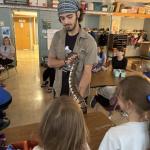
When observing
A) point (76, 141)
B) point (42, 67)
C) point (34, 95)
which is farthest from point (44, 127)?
point (42, 67)

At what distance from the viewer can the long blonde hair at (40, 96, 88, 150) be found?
0.84 metres

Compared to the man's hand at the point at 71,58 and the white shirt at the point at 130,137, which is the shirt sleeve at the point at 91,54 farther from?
the white shirt at the point at 130,137

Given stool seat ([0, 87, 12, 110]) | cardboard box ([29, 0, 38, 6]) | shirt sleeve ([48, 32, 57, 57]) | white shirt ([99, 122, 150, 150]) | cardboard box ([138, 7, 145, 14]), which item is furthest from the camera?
cardboard box ([138, 7, 145, 14])

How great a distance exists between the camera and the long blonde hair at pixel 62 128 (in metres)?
0.84

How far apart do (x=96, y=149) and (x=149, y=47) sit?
27.3ft

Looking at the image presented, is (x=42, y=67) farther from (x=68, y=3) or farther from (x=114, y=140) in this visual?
(x=114, y=140)

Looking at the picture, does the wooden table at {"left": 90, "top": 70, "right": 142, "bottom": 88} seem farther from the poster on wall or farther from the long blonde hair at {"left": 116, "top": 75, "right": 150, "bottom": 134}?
the poster on wall

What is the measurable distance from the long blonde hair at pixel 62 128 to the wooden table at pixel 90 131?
1.13 ft

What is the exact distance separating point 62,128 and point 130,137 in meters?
0.35

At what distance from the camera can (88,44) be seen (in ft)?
5.33

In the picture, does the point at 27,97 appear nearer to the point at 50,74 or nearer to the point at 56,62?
the point at 50,74

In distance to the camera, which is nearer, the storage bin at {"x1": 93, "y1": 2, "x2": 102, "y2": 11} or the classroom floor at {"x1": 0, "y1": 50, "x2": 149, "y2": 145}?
the classroom floor at {"x1": 0, "y1": 50, "x2": 149, "y2": 145}

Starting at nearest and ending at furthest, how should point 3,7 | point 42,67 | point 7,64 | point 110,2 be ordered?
point 7,64 → point 3,7 → point 42,67 → point 110,2

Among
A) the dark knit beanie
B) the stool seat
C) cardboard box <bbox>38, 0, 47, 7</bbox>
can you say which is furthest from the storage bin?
the dark knit beanie
